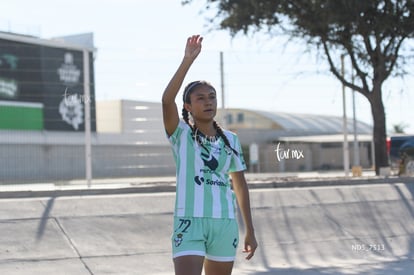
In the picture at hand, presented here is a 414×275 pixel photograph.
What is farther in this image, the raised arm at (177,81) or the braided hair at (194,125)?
the braided hair at (194,125)

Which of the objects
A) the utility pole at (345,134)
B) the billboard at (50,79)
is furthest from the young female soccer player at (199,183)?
the utility pole at (345,134)

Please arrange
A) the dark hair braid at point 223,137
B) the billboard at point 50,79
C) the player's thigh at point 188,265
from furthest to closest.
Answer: the billboard at point 50,79
the dark hair braid at point 223,137
the player's thigh at point 188,265

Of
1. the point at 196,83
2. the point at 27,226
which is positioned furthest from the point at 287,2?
the point at 196,83

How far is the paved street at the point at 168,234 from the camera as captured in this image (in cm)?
763

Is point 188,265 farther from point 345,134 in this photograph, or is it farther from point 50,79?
point 50,79

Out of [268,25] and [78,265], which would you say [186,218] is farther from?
[268,25]

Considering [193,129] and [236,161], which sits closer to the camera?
[193,129]

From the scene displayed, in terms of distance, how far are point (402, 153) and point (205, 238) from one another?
13.6 meters

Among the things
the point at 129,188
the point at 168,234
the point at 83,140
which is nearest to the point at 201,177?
the point at 168,234

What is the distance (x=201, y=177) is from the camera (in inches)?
150

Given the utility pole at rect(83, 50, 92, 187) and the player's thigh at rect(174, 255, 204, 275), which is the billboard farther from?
the player's thigh at rect(174, 255, 204, 275)

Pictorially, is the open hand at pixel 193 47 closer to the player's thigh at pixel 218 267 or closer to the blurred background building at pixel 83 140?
the player's thigh at pixel 218 267

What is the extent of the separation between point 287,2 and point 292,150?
13.3ft

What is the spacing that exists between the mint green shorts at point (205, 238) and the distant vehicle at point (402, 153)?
502 inches
